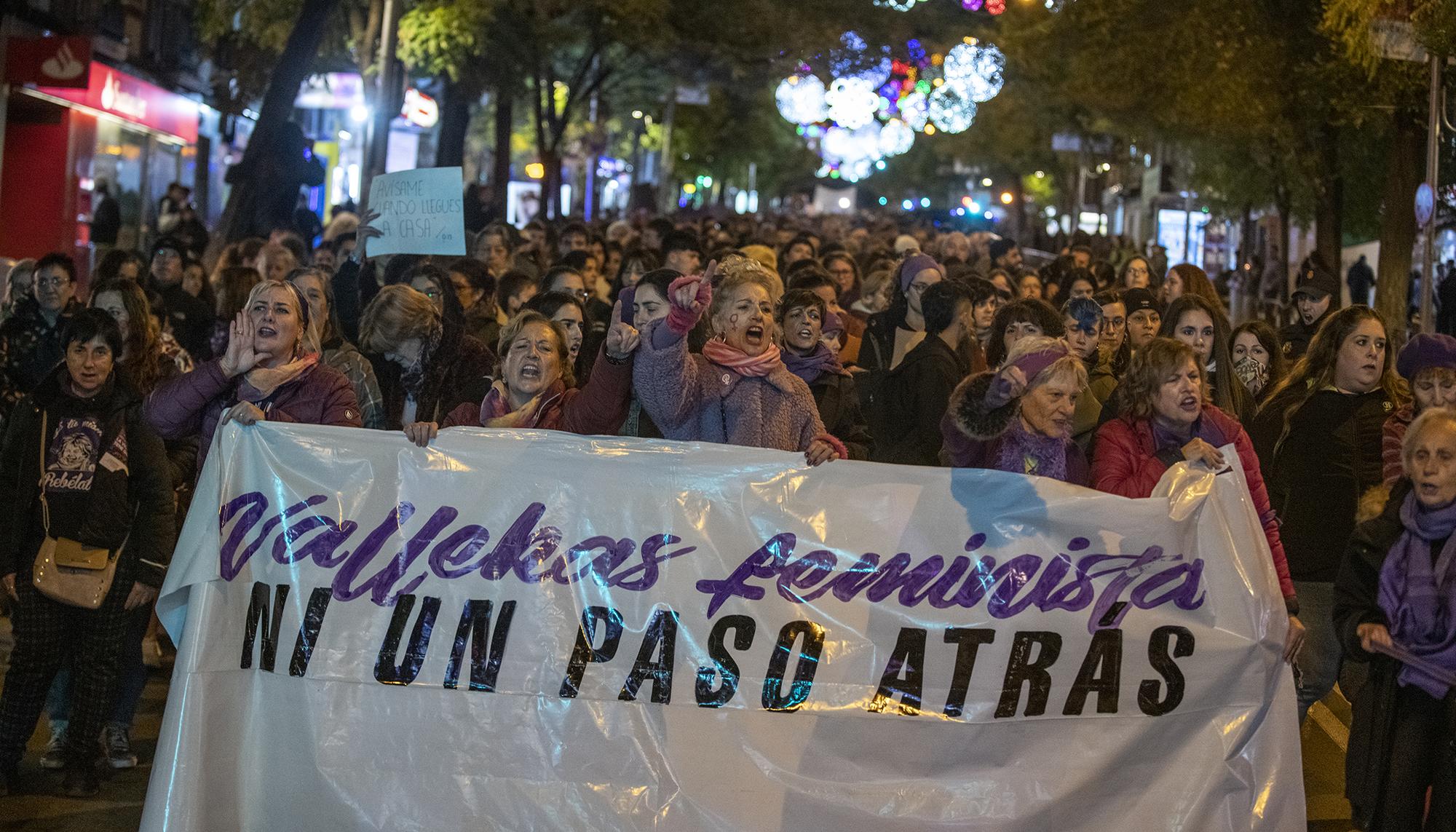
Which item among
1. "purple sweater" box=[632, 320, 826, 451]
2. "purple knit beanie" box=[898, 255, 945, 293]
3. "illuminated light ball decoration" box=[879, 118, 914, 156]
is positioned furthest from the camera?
"illuminated light ball decoration" box=[879, 118, 914, 156]

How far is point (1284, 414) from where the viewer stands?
22.8ft

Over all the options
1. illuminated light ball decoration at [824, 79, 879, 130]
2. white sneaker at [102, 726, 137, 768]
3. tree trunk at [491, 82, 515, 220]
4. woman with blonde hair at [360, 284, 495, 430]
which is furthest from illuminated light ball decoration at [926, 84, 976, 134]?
white sneaker at [102, 726, 137, 768]

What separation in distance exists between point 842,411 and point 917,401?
2.00ft

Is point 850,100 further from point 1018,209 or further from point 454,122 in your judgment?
point 1018,209

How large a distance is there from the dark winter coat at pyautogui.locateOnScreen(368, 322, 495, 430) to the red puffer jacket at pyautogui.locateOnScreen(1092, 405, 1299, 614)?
8.53 ft

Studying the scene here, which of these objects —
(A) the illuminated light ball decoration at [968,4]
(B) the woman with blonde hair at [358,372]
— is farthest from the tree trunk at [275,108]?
(B) the woman with blonde hair at [358,372]

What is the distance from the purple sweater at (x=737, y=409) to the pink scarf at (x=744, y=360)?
0.09 feet

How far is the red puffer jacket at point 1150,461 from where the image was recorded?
5.69 meters

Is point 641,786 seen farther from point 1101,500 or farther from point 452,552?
point 1101,500

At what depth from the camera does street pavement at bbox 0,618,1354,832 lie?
6051 mm

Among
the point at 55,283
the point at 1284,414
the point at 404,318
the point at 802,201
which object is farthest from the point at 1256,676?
the point at 802,201

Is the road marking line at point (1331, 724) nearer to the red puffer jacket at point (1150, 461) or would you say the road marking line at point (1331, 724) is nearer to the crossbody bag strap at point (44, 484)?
the red puffer jacket at point (1150, 461)

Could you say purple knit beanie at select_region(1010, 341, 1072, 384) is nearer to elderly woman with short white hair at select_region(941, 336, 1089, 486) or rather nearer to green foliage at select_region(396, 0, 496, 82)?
elderly woman with short white hair at select_region(941, 336, 1089, 486)

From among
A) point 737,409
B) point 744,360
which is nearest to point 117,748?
point 737,409
